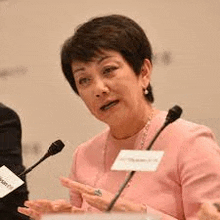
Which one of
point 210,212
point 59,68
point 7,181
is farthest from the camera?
point 59,68

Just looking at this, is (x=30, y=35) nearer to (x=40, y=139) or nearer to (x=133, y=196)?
(x=40, y=139)

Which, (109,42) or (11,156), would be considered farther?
(11,156)

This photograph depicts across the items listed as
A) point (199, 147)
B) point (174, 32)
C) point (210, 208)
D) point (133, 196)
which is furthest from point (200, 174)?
point (174, 32)

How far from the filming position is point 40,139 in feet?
7.83

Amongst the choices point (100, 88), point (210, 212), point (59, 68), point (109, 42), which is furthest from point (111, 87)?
point (59, 68)

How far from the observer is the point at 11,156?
1.80m

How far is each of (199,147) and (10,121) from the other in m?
0.81

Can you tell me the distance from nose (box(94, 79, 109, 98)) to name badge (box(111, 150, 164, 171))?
0.41 m

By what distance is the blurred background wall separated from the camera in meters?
1.96

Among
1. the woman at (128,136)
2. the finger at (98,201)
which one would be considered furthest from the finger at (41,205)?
the finger at (98,201)

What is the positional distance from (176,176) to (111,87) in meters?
0.33

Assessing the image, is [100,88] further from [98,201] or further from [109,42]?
[98,201]

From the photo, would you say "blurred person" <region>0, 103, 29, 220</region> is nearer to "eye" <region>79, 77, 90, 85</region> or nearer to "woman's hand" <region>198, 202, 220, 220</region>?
"eye" <region>79, 77, 90, 85</region>

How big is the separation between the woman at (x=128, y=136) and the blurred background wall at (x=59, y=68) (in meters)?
0.38
